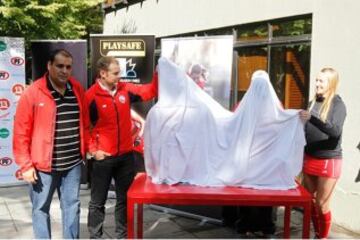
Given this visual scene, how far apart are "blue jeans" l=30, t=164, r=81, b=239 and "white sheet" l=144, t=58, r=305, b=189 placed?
707mm

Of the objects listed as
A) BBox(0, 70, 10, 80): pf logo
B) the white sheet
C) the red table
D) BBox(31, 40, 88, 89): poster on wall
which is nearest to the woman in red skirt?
the white sheet

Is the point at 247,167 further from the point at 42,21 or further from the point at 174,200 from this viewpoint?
the point at 42,21

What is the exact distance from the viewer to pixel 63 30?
17.7 m

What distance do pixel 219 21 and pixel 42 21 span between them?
9.76m

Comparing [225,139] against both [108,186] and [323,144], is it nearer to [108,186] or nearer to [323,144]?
[323,144]

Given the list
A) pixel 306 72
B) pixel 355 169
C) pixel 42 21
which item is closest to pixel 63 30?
pixel 42 21

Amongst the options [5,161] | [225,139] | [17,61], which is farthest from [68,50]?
[225,139]

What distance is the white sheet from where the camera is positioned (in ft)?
14.4

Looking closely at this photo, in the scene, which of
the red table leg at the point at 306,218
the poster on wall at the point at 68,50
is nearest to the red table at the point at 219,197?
the red table leg at the point at 306,218

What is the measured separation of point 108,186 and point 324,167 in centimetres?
199

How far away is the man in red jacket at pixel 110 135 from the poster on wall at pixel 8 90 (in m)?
3.73

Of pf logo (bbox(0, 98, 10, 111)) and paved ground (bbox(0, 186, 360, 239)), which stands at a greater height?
pf logo (bbox(0, 98, 10, 111))

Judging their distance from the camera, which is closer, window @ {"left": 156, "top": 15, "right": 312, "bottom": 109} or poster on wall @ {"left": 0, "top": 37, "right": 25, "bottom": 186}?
window @ {"left": 156, "top": 15, "right": 312, "bottom": 109}

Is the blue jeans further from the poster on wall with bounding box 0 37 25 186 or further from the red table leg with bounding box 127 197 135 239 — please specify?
the poster on wall with bounding box 0 37 25 186
